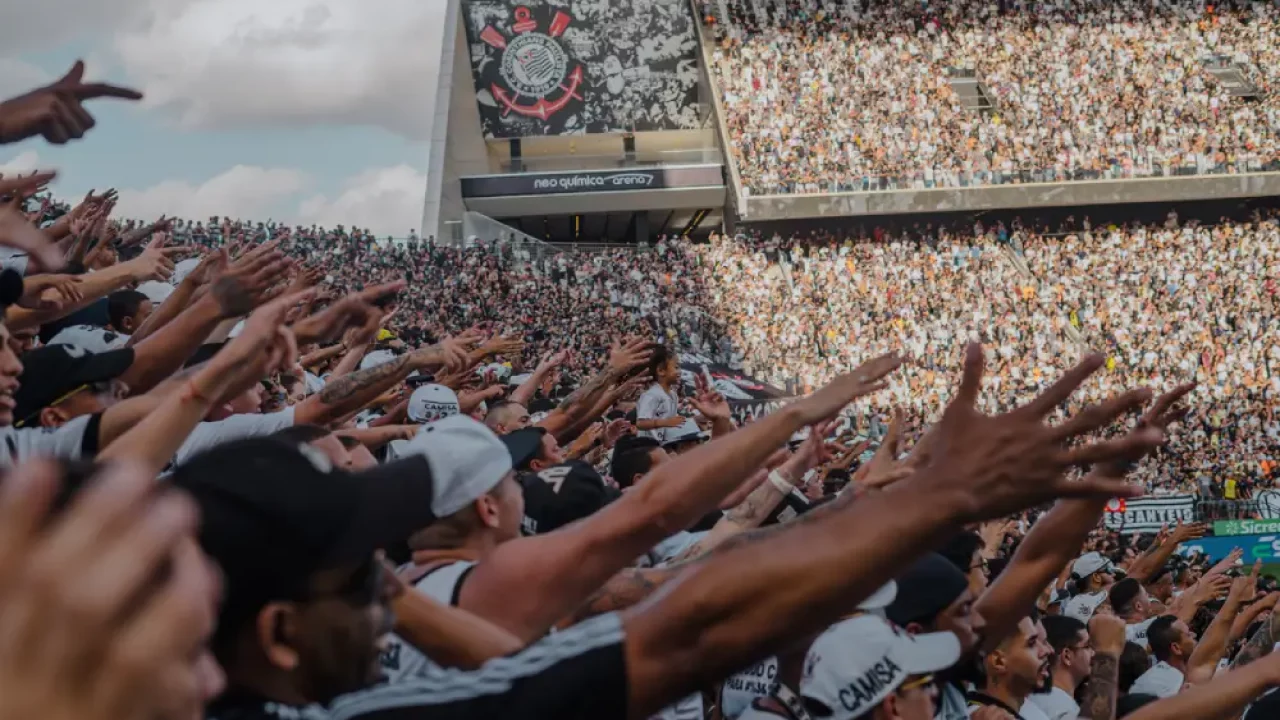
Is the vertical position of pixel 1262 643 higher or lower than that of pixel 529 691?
lower

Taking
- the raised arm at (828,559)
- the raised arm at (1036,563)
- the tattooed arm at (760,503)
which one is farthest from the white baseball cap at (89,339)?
the raised arm at (828,559)

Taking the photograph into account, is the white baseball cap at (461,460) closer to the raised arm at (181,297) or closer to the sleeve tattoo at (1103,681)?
the sleeve tattoo at (1103,681)

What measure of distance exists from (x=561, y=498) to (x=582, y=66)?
1671 inches

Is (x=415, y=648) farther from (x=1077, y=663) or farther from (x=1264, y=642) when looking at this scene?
(x=1264, y=642)

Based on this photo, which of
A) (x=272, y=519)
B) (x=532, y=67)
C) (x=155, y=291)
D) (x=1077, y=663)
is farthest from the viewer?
(x=532, y=67)

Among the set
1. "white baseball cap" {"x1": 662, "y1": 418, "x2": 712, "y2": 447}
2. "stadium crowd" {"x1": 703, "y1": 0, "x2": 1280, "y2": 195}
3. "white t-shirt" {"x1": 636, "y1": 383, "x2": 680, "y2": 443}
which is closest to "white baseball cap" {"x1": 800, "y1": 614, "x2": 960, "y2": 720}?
"white baseball cap" {"x1": 662, "y1": 418, "x2": 712, "y2": 447}

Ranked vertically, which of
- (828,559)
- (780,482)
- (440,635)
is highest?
(828,559)

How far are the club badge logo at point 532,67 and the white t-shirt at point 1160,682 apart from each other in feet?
133

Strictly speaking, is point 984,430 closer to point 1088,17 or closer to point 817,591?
point 817,591

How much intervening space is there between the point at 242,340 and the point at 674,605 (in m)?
1.30

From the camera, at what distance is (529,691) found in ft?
5.69

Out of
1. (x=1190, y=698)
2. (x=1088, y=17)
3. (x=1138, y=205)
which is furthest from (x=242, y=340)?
(x=1088, y=17)

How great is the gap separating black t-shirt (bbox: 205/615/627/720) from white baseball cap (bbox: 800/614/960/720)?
1.12m

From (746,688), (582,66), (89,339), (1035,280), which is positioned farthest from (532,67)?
(746,688)
